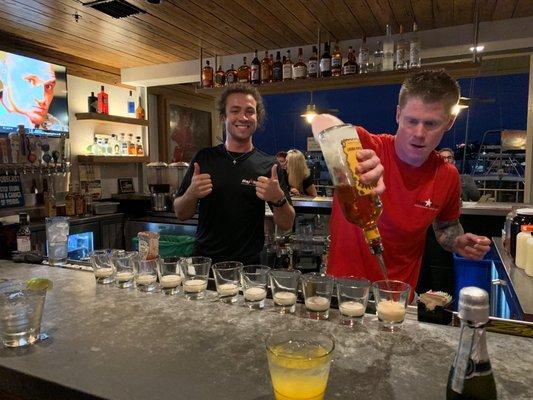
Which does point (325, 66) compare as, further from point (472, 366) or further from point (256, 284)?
point (472, 366)

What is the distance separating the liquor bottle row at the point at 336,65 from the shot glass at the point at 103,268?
9.48 ft

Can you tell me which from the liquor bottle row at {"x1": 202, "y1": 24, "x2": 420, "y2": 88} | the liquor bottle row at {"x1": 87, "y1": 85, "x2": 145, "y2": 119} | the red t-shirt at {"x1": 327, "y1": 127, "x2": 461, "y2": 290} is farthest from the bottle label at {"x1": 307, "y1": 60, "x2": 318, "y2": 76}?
the liquor bottle row at {"x1": 87, "y1": 85, "x2": 145, "y2": 119}

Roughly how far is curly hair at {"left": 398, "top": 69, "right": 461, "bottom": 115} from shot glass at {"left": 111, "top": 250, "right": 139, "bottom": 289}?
3.60 feet

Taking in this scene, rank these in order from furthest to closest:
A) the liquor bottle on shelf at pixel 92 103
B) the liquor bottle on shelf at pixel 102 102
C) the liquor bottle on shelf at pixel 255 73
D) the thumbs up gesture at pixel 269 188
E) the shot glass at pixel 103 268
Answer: the liquor bottle on shelf at pixel 102 102, the liquor bottle on shelf at pixel 92 103, the liquor bottle on shelf at pixel 255 73, the thumbs up gesture at pixel 269 188, the shot glass at pixel 103 268

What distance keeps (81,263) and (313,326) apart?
3.73 feet

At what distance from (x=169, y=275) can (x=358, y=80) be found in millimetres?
2906

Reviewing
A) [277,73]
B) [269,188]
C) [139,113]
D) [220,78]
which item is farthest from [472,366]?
[139,113]

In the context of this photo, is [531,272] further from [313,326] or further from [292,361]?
[292,361]

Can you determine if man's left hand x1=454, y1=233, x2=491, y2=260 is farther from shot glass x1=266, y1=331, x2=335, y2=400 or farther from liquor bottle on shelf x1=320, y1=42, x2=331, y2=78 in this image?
liquor bottle on shelf x1=320, y1=42, x2=331, y2=78

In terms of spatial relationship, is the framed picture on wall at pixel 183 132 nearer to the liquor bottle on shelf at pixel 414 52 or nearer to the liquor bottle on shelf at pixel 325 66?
the liquor bottle on shelf at pixel 325 66

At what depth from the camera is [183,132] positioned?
256 inches

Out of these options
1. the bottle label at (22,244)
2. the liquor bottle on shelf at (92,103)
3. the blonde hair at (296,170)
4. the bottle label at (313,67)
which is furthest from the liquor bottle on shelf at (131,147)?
the bottle label at (22,244)

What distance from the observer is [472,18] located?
12.1 feet

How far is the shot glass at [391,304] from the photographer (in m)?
1.00
